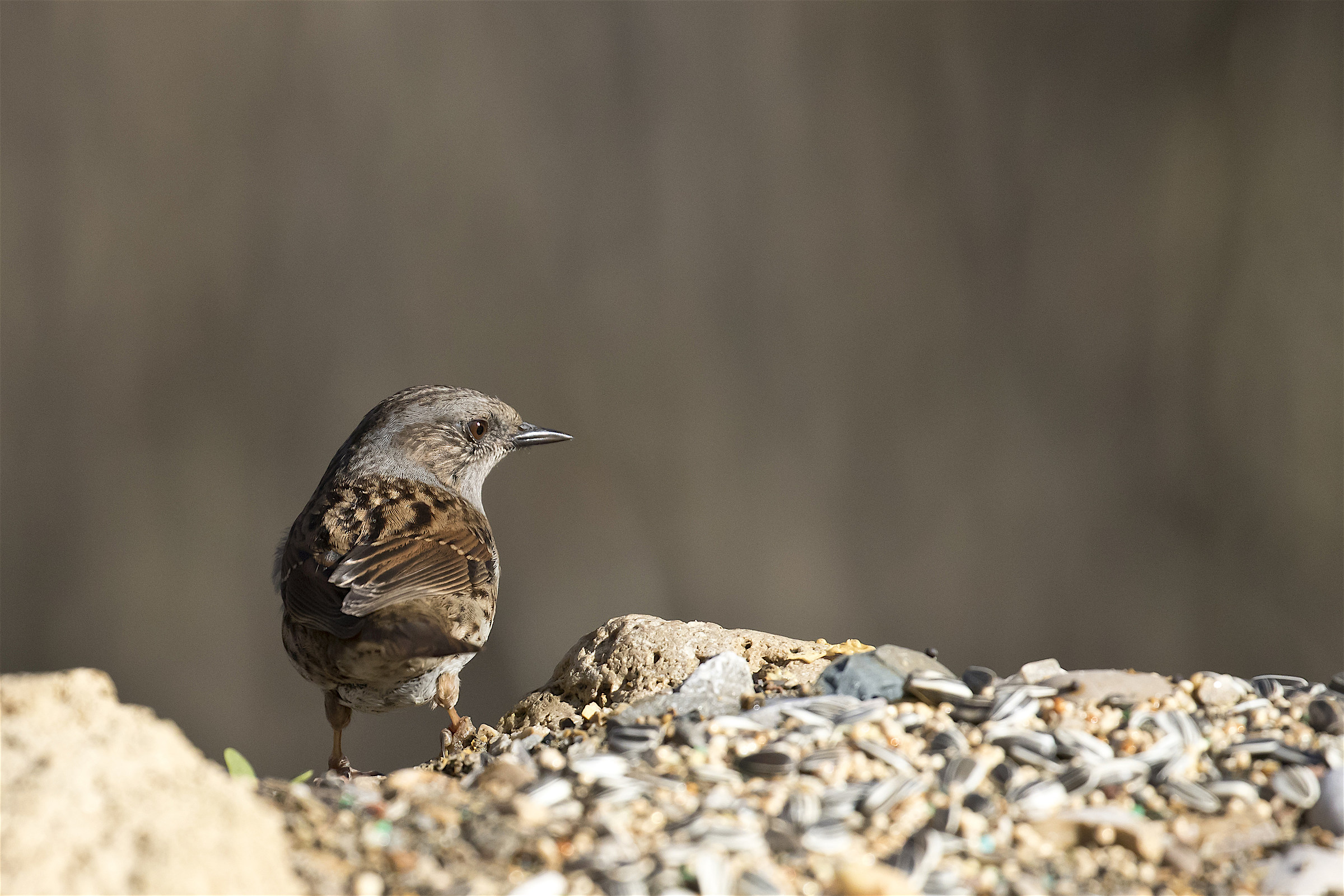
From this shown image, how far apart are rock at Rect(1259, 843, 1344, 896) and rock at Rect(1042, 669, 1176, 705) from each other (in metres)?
0.56

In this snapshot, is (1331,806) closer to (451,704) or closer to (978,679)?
(978,679)

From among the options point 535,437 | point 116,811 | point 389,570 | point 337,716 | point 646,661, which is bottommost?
point 337,716

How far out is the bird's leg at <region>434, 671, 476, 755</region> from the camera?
2877 millimetres

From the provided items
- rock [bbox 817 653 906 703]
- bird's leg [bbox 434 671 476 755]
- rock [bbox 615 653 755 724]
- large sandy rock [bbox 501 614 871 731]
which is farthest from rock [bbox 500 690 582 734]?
rock [bbox 817 653 906 703]

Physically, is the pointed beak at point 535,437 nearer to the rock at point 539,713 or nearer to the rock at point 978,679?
the rock at point 539,713

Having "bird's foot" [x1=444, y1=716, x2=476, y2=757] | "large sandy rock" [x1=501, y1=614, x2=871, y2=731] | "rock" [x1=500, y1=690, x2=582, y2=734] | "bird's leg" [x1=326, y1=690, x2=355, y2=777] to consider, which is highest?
"large sandy rock" [x1=501, y1=614, x2=871, y2=731]

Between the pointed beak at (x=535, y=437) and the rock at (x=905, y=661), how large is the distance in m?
1.83

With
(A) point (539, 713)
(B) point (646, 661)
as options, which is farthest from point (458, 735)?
(B) point (646, 661)

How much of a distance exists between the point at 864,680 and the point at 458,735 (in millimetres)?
1254

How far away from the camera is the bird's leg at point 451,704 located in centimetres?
288

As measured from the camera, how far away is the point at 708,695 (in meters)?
2.24

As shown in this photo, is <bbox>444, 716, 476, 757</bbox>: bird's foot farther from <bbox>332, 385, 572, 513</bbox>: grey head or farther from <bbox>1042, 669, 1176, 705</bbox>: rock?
<bbox>1042, 669, 1176, 705</bbox>: rock

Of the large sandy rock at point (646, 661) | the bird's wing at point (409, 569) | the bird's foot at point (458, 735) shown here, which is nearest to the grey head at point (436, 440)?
the bird's wing at point (409, 569)

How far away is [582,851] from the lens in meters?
1.52
